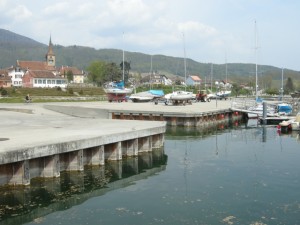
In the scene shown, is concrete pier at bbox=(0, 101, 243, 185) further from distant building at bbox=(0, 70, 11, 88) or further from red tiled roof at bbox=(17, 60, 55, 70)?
red tiled roof at bbox=(17, 60, 55, 70)

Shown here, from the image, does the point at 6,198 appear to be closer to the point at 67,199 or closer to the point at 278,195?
the point at 67,199

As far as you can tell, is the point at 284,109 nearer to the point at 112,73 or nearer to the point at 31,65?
the point at 112,73

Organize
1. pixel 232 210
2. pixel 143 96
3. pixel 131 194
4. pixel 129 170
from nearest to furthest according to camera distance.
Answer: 1. pixel 232 210
2. pixel 131 194
3. pixel 129 170
4. pixel 143 96

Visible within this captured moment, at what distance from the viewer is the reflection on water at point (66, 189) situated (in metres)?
15.0

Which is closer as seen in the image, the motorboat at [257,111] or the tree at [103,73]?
the motorboat at [257,111]

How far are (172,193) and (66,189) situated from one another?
470 centimetres

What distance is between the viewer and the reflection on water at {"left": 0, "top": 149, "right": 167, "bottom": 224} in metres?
15.0

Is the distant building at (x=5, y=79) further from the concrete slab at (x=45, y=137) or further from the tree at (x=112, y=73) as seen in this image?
the concrete slab at (x=45, y=137)

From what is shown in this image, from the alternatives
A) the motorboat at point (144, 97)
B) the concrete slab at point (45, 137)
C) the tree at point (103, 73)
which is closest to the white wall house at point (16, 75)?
the tree at point (103, 73)

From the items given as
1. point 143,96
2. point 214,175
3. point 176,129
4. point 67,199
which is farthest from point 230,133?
point 143,96

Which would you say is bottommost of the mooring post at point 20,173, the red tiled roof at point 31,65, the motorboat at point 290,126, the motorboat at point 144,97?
the mooring post at point 20,173

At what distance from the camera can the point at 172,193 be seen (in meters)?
17.0

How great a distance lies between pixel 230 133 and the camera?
38.6 m

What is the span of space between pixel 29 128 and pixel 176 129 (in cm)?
1762
